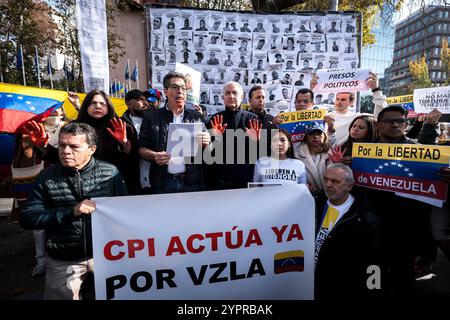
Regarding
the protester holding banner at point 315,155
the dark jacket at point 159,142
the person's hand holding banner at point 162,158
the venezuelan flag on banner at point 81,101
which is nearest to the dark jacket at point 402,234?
the protester holding banner at point 315,155

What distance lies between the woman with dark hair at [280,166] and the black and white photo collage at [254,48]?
7.09ft

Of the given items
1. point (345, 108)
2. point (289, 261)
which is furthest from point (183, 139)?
point (345, 108)

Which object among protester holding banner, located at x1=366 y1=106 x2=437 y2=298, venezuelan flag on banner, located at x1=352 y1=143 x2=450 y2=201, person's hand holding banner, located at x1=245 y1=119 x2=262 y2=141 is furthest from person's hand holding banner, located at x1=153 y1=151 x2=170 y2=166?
protester holding banner, located at x1=366 y1=106 x2=437 y2=298

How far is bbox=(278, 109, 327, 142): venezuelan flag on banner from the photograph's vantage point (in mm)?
3244

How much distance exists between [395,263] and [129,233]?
2288 millimetres

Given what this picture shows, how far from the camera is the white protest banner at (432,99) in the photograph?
385cm

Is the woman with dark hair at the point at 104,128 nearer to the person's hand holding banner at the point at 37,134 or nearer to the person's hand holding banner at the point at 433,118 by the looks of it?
the person's hand holding banner at the point at 37,134

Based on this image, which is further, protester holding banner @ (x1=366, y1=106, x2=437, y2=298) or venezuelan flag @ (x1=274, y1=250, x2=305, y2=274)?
protester holding banner @ (x1=366, y1=106, x2=437, y2=298)

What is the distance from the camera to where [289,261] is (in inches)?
87.1

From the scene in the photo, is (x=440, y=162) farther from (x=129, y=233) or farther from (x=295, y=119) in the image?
(x=129, y=233)

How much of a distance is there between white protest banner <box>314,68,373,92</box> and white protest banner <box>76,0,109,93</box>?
296cm

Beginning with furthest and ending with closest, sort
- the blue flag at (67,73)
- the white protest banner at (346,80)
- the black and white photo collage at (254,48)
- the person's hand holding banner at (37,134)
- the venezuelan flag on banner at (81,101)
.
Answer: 1. the blue flag at (67,73)
2. the black and white photo collage at (254,48)
3. the venezuelan flag on banner at (81,101)
4. the white protest banner at (346,80)
5. the person's hand holding banner at (37,134)

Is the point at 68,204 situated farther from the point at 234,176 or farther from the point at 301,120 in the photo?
the point at 301,120

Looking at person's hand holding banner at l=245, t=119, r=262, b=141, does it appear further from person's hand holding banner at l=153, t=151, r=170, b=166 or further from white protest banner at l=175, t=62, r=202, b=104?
white protest banner at l=175, t=62, r=202, b=104
